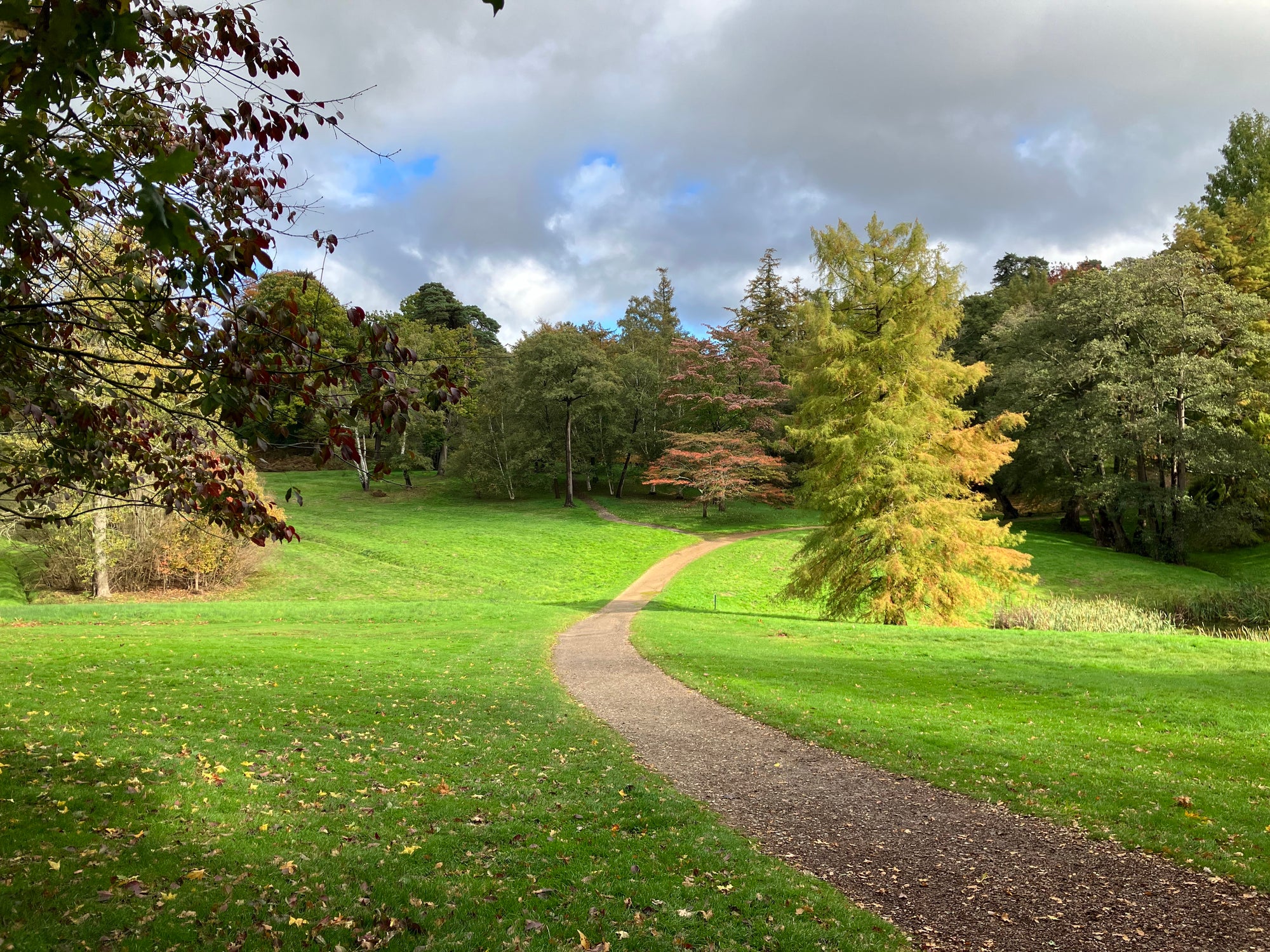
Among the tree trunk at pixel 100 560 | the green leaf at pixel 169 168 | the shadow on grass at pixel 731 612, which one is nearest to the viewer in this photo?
the green leaf at pixel 169 168

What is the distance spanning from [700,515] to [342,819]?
40.9 metres

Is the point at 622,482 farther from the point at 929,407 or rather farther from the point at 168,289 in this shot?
the point at 168,289

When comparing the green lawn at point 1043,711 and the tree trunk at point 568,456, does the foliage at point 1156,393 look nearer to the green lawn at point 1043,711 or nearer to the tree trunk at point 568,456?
the green lawn at point 1043,711

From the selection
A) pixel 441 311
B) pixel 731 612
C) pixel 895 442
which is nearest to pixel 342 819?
pixel 895 442

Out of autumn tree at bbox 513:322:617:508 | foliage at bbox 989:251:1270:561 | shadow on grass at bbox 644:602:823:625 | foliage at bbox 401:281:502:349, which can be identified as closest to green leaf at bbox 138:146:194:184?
shadow on grass at bbox 644:602:823:625

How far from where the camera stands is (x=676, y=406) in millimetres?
52812

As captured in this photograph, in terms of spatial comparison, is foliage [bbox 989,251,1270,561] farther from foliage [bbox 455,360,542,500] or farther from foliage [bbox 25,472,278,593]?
foliage [bbox 25,472,278,593]

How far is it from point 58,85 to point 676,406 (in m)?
51.0

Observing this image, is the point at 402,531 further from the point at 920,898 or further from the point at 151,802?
the point at 920,898

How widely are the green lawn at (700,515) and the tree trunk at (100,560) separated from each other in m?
27.4

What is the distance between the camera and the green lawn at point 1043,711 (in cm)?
686

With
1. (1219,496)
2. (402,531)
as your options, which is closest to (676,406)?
(402,531)

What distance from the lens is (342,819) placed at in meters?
6.41

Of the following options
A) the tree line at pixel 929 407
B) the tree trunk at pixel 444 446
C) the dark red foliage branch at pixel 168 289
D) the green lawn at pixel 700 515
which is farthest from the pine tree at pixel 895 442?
the tree trunk at pixel 444 446
